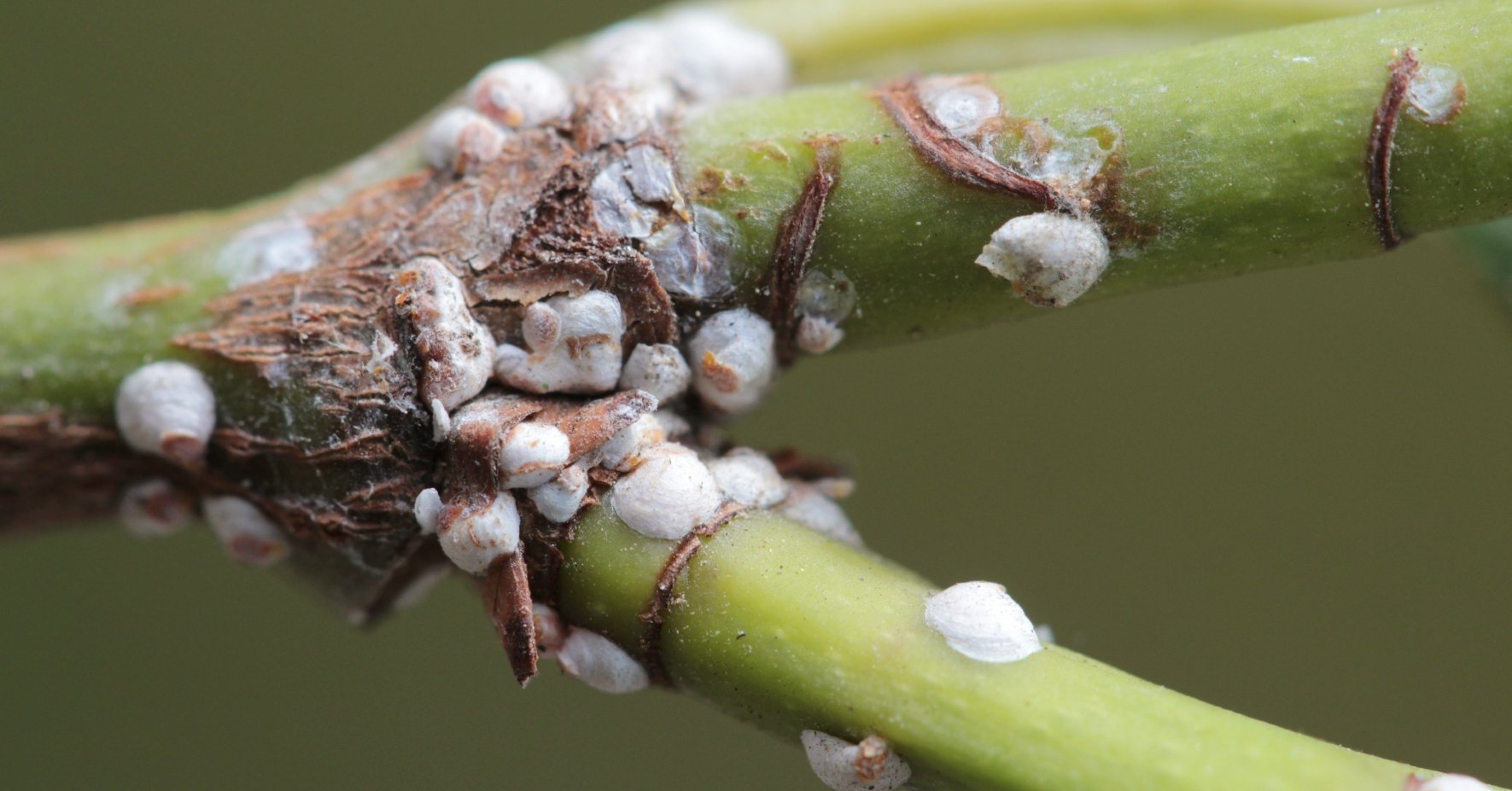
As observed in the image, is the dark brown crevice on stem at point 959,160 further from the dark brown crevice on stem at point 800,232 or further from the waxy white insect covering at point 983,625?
the waxy white insect covering at point 983,625

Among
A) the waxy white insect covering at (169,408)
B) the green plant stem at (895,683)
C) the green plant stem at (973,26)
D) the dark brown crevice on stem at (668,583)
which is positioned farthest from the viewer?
the green plant stem at (973,26)

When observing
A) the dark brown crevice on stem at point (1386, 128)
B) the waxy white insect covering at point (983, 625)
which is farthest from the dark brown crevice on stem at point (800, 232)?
the dark brown crevice on stem at point (1386, 128)

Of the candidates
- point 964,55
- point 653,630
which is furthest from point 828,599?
point 964,55

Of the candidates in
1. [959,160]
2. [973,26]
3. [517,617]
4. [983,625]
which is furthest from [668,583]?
[973,26]

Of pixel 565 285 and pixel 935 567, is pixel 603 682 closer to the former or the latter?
pixel 565 285

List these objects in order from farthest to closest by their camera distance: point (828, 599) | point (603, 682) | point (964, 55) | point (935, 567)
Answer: point (935, 567) < point (964, 55) < point (603, 682) < point (828, 599)

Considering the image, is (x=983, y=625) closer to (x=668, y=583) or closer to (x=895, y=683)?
(x=895, y=683)
